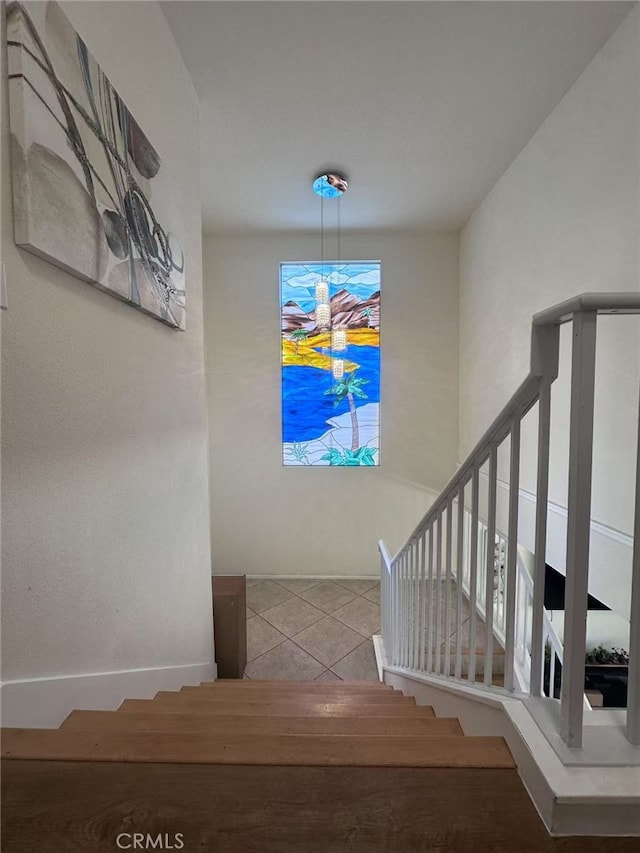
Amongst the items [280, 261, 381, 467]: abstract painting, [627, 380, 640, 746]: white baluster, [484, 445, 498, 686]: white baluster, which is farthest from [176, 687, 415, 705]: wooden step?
[280, 261, 381, 467]: abstract painting

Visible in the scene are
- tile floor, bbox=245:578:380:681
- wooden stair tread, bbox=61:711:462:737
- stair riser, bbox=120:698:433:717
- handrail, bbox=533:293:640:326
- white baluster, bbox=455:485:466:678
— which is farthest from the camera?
tile floor, bbox=245:578:380:681

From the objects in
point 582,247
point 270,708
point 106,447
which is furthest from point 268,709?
point 582,247

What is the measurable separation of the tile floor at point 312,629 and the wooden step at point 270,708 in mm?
1275

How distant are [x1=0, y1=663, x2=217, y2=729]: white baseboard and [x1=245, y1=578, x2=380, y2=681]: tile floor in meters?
1.29

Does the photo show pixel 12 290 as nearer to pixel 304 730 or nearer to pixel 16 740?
pixel 16 740

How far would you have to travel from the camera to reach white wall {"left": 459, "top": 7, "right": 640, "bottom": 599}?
1.62m

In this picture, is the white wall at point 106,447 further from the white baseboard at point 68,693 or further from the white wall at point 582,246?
the white wall at point 582,246

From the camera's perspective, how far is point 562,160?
2.08 metres

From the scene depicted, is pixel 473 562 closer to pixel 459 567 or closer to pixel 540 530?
pixel 459 567

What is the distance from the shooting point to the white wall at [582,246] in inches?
63.7

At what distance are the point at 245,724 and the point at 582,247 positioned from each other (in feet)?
8.23

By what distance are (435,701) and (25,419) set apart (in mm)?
1699

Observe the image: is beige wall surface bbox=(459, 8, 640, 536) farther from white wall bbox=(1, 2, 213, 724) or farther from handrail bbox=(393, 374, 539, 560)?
white wall bbox=(1, 2, 213, 724)

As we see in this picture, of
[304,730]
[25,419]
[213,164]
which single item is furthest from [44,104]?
[213,164]
